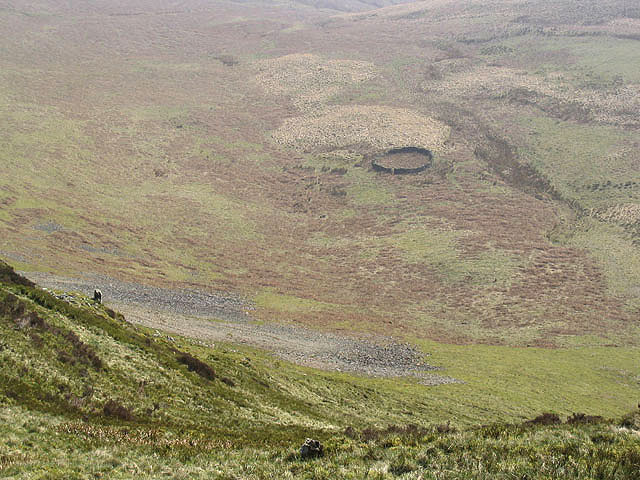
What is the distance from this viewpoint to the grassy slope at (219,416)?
12.8 metres

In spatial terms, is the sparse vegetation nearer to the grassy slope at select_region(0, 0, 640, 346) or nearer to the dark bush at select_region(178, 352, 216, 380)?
the dark bush at select_region(178, 352, 216, 380)

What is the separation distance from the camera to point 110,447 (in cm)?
1414

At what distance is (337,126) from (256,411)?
116050 mm

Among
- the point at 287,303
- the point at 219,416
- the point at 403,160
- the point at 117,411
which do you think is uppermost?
the point at 117,411

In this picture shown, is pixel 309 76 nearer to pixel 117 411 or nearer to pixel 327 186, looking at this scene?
pixel 327 186

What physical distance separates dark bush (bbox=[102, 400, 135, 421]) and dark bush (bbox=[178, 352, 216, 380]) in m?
6.71

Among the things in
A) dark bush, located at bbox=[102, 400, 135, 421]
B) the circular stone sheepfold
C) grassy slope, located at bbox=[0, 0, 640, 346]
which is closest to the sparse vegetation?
dark bush, located at bbox=[102, 400, 135, 421]

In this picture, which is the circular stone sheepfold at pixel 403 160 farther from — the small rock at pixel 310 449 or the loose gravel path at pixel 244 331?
the small rock at pixel 310 449

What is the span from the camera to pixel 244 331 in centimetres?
4488

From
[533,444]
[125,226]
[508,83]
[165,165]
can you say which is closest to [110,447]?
[533,444]

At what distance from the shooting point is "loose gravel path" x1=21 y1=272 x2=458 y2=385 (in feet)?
132

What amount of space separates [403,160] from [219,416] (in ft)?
339

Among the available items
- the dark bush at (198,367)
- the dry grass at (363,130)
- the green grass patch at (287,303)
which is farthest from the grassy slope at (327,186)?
the dark bush at (198,367)

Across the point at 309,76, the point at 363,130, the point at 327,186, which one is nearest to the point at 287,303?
the point at 327,186
